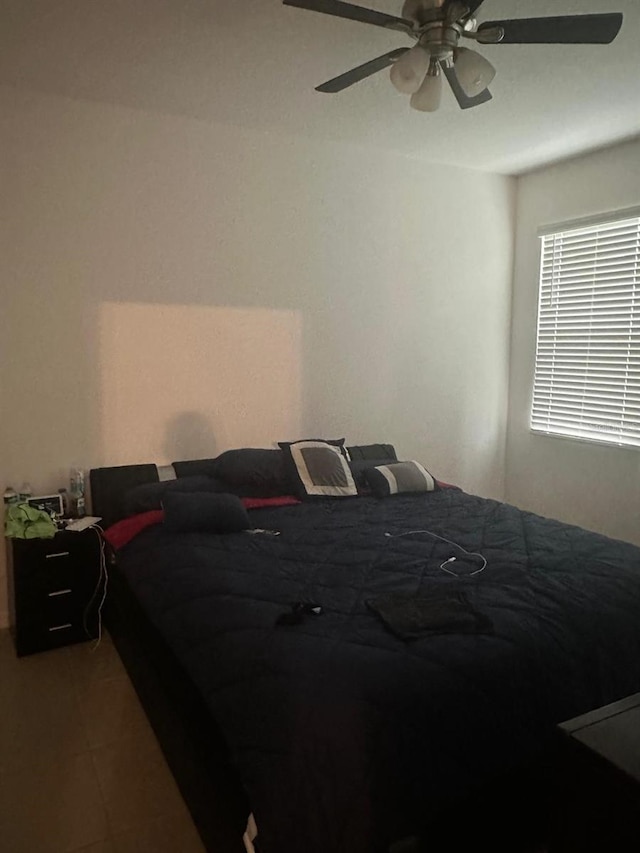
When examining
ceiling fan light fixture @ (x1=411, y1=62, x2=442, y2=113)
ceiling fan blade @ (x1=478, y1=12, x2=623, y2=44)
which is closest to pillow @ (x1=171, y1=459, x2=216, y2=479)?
ceiling fan light fixture @ (x1=411, y1=62, x2=442, y2=113)

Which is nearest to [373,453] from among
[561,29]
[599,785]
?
[561,29]

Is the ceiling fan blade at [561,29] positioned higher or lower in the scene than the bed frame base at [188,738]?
higher

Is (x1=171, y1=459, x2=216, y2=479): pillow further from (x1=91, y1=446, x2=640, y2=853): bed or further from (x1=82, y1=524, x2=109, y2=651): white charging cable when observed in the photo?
(x1=91, y1=446, x2=640, y2=853): bed

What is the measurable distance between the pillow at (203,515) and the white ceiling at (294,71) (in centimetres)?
188

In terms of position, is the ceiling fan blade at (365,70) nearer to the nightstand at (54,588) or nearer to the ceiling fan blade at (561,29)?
the ceiling fan blade at (561,29)

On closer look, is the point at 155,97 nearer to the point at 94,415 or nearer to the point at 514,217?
the point at 94,415

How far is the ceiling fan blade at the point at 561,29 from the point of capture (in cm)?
173

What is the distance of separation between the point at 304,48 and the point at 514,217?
2.45 meters

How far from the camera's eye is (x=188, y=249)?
332 cm

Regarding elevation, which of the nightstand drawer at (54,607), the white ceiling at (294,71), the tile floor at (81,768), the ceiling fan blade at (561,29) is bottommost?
the tile floor at (81,768)

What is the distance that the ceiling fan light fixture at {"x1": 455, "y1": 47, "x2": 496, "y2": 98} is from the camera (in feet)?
6.33

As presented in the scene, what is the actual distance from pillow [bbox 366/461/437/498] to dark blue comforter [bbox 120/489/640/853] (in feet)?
2.55

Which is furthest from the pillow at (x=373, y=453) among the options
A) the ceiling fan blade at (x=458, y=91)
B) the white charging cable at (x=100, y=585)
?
the ceiling fan blade at (x=458, y=91)

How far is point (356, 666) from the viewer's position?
4.96 feet
